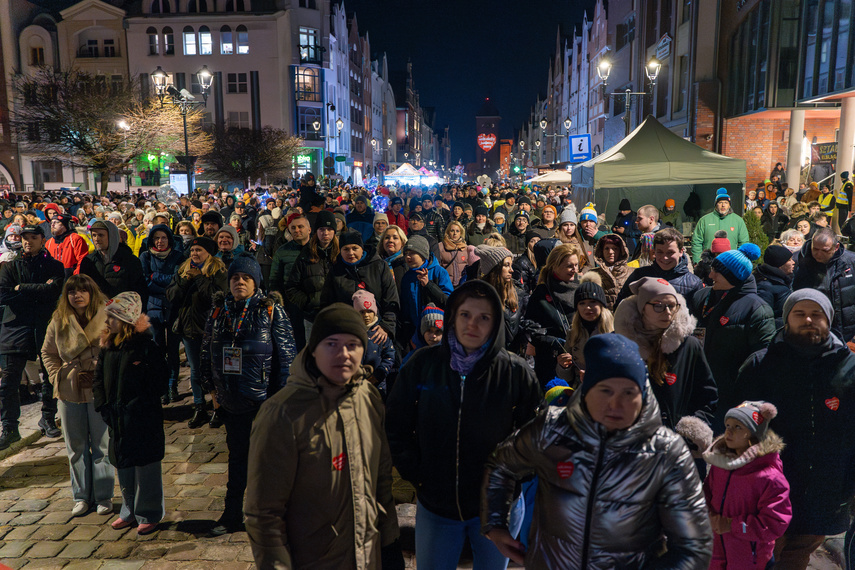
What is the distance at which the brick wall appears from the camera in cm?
2533

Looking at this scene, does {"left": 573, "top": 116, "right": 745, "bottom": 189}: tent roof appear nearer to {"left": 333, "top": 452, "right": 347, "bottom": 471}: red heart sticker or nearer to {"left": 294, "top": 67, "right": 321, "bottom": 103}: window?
{"left": 333, "top": 452, "right": 347, "bottom": 471}: red heart sticker

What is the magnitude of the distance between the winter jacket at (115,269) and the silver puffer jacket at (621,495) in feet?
21.0

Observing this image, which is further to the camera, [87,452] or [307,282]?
[307,282]

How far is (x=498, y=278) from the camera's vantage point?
5984 millimetres

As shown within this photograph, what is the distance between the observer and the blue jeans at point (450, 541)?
3.16m

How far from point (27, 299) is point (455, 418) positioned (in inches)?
239

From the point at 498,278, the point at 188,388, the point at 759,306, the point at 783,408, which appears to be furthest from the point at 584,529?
the point at 188,388

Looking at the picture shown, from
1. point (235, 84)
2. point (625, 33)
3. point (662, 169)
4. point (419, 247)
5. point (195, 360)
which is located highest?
point (235, 84)

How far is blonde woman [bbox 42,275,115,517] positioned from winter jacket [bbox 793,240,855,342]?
6.62 meters

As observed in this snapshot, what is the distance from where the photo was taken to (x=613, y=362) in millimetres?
2412

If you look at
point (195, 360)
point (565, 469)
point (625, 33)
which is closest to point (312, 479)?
point (565, 469)

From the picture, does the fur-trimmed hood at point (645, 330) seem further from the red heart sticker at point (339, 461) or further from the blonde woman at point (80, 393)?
the blonde woman at point (80, 393)

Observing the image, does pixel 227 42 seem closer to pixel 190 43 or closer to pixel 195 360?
pixel 190 43

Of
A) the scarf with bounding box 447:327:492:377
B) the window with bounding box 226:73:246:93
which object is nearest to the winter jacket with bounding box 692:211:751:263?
the scarf with bounding box 447:327:492:377
